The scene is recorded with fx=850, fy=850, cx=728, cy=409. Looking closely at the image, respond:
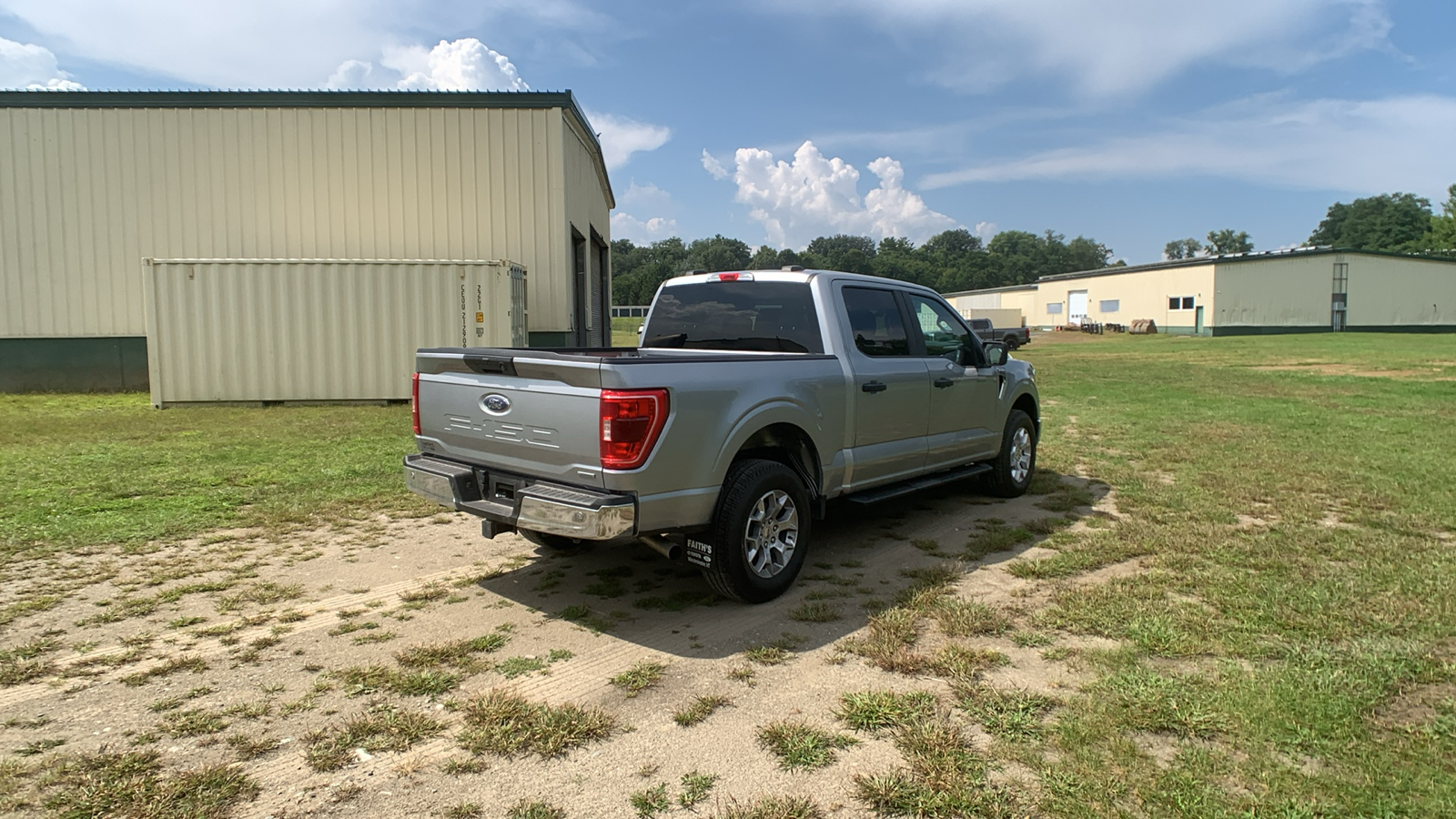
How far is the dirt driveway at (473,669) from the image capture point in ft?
9.62

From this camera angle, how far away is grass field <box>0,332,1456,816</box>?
117 inches

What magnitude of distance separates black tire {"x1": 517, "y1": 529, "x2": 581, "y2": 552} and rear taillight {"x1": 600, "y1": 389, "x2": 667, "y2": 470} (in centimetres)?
157

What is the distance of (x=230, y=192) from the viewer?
16562 millimetres

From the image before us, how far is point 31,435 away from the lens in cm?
1068

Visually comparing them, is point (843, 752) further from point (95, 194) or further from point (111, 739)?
point (95, 194)

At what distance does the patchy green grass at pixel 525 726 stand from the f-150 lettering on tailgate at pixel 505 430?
1255 millimetres

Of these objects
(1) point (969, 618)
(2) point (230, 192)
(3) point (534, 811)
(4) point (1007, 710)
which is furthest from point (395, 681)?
(2) point (230, 192)

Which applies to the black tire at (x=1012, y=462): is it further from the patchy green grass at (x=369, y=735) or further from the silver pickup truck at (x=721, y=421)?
the patchy green grass at (x=369, y=735)

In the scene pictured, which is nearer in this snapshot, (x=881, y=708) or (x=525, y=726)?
(x=525, y=726)

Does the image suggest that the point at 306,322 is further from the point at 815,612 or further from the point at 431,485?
the point at 815,612

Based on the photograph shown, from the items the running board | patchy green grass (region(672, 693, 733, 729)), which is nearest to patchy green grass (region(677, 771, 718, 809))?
patchy green grass (region(672, 693, 733, 729))

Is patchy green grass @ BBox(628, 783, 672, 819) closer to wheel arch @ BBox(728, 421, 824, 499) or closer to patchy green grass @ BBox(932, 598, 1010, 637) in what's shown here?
patchy green grass @ BBox(932, 598, 1010, 637)

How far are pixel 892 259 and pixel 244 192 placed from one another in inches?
4513

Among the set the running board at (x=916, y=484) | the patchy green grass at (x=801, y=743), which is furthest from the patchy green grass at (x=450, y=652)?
the running board at (x=916, y=484)
